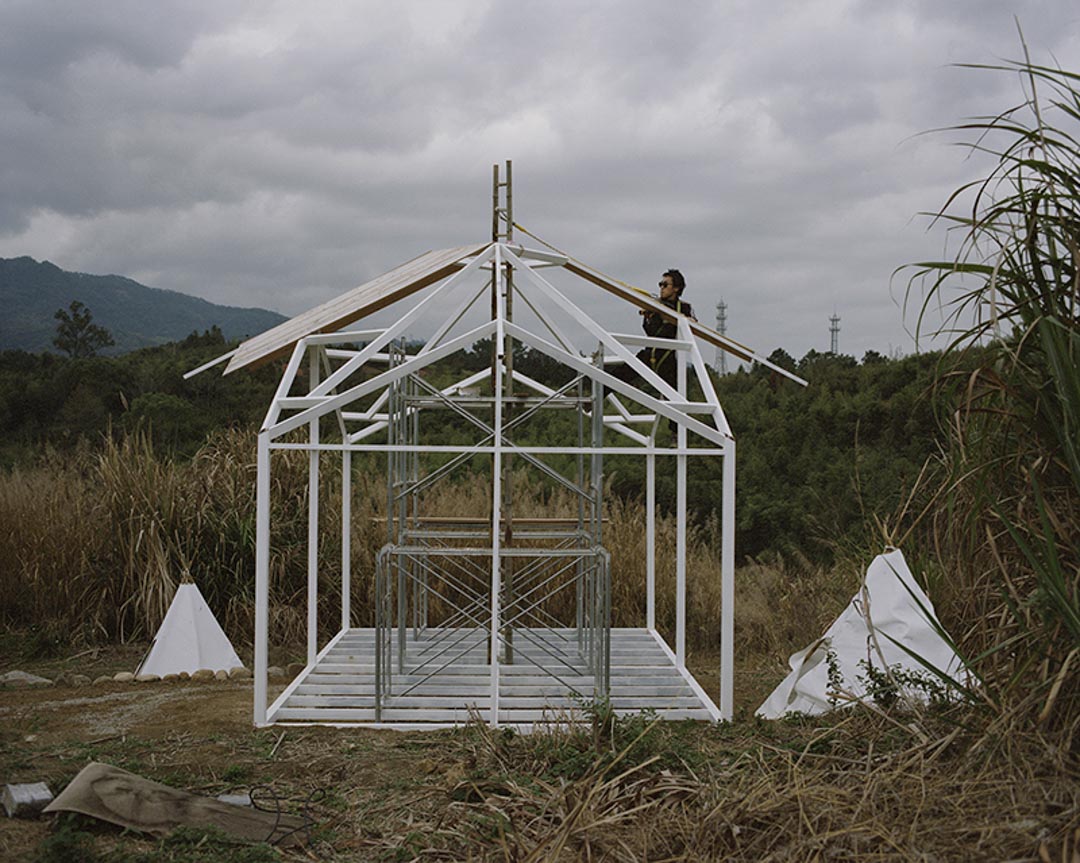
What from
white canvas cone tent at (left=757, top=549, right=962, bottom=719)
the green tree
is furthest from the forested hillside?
white canvas cone tent at (left=757, top=549, right=962, bottom=719)

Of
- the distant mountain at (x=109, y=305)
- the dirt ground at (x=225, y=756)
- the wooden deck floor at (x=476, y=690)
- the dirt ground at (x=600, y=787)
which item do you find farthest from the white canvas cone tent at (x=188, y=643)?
the distant mountain at (x=109, y=305)

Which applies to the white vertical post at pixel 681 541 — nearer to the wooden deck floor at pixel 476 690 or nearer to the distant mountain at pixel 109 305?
the wooden deck floor at pixel 476 690

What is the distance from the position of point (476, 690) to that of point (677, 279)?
11.3 feet

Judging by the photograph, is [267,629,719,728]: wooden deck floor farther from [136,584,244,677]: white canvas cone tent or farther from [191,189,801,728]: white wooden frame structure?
[136,584,244,677]: white canvas cone tent

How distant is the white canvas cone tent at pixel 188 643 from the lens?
741cm

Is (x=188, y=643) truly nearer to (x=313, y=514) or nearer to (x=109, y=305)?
(x=313, y=514)

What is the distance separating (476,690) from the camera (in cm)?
625

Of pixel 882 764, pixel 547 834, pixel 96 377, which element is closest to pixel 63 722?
pixel 547 834

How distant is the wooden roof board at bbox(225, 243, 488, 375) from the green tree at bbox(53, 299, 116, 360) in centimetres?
2225

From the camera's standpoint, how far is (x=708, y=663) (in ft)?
28.8

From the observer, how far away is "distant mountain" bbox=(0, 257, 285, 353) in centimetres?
5075

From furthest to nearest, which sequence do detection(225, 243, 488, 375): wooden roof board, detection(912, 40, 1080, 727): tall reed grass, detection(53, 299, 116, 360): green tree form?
detection(53, 299, 116, 360): green tree → detection(225, 243, 488, 375): wooden roof board → detection(912, 40, 1080, 727): tall reed grass

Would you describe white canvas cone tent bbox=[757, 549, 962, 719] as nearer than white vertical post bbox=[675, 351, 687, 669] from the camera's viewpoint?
Yes

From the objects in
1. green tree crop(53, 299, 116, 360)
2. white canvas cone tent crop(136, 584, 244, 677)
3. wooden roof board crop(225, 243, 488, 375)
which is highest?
green tree crop(53, 299, 116, 360)
